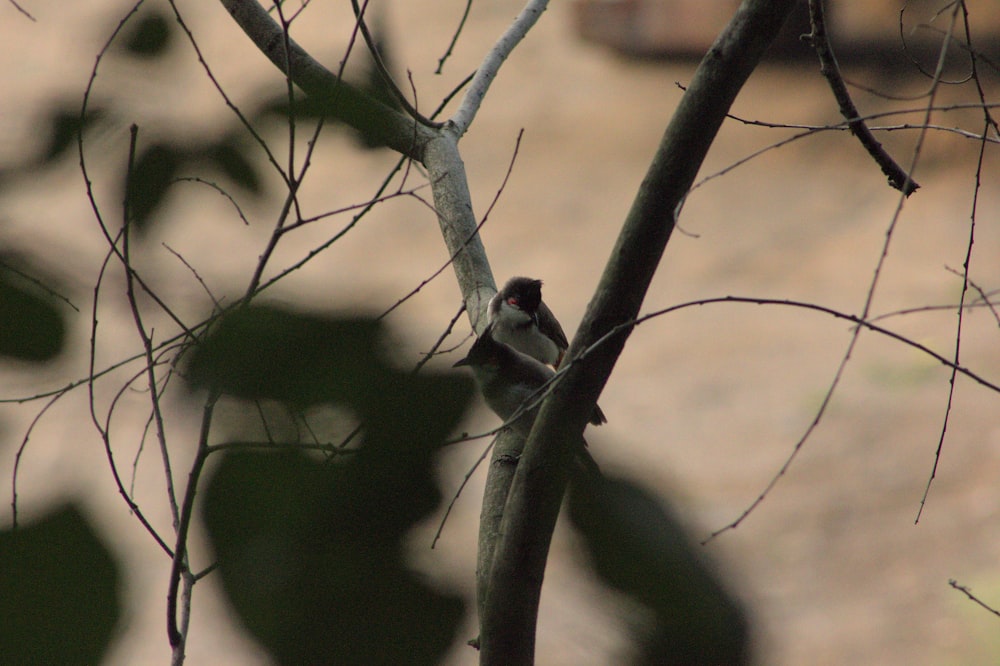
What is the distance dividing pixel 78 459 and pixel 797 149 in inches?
543

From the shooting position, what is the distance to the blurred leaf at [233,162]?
3.43 feet

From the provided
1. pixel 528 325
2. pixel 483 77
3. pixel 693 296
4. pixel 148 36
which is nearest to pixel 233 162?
pixel 148 36

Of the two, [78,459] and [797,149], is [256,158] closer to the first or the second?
[78,459]

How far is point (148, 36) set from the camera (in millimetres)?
1195

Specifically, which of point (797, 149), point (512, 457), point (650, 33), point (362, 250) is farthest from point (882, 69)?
point (512, 457)

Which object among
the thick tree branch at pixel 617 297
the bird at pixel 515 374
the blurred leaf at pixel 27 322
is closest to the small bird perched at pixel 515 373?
the bird at pixel 515 374

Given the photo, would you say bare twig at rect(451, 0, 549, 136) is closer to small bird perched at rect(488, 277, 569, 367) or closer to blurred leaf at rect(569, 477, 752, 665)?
small bird perched at rect(488, 277, 569, 367)

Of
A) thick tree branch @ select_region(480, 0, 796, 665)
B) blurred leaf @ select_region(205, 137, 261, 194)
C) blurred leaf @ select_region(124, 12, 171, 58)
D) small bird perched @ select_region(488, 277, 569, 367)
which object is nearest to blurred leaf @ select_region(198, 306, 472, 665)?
blurred leaf @ select_region(205, 137, 261, 194)

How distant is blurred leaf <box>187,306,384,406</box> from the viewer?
2.50ft

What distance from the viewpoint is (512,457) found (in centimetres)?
248

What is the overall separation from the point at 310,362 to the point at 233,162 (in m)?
0.37

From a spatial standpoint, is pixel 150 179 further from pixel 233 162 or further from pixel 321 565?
pixel 321 565

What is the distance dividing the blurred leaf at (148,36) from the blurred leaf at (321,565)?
0.63m

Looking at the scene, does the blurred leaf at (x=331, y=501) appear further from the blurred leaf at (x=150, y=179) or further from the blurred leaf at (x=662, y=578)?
the blurred leaf at (x=150, y=179)
